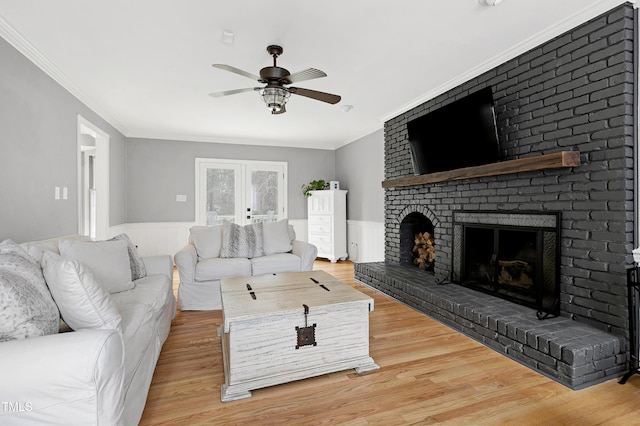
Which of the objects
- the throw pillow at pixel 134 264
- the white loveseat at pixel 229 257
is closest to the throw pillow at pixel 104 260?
the throw pillow at pixel 134 264

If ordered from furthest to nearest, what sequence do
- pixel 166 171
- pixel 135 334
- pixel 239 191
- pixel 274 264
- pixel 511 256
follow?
pixel 239 191 < pixel 166 171 < pixel 274 264 < pixel 511 256 < pixel 135 334

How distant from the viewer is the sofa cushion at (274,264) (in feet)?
12.0

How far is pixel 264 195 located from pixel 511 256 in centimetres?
464

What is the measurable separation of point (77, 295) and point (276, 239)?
2653mm

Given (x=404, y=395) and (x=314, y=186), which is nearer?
(x=404, y=395)

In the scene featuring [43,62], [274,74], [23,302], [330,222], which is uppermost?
[43,62]

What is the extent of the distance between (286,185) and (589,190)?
511cm

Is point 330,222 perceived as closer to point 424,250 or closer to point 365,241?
point 365,241

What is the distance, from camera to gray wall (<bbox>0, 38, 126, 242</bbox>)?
92.9 inches

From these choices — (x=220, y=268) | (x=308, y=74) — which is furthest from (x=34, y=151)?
(x=308, y=74)

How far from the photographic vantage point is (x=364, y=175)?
5.88m

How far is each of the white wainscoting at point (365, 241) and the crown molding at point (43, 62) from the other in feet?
14.1

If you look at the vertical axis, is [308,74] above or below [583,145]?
above

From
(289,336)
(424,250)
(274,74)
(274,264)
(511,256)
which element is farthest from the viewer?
(424,250)
